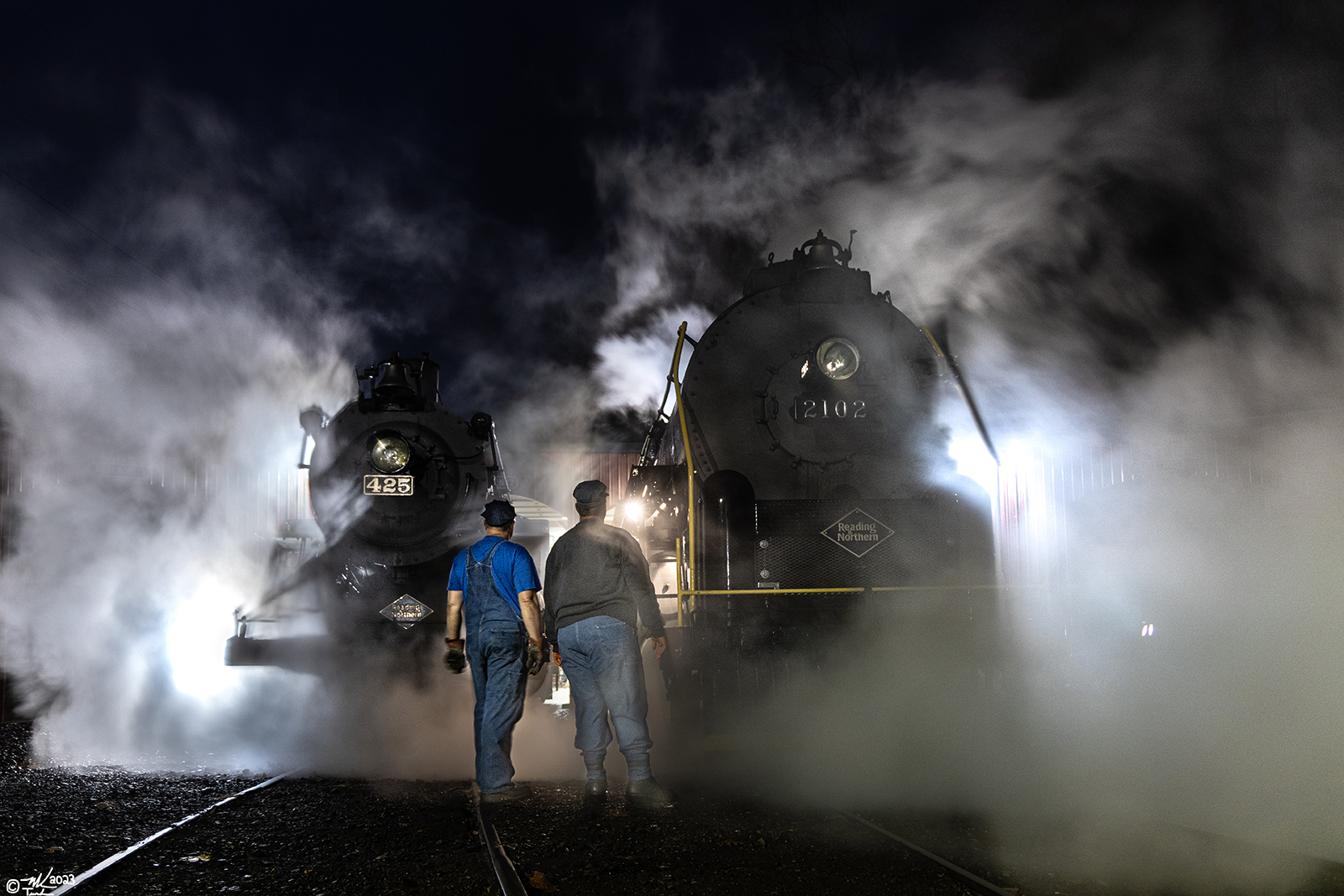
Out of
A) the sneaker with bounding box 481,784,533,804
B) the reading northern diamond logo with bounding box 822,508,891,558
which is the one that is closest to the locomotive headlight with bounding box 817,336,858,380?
the reading northern diamond logo with bounding box 822,508,891,558

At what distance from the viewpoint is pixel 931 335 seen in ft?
19.5

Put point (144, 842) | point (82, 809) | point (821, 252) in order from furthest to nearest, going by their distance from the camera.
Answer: point (821, 252)
point (82, 809)
point (144, 842)

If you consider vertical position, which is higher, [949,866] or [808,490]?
[808,490]

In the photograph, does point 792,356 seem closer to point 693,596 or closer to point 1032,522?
point 693,596

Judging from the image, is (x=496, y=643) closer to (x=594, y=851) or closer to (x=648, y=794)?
(x=648, y=794)

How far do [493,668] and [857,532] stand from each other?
99.4 inches

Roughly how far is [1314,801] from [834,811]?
94.2 inches

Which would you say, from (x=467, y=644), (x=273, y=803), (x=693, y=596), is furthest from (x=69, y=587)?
(x=693, y=596)

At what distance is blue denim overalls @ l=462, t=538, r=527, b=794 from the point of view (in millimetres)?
4340

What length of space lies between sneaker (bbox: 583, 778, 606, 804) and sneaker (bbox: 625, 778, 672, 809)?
5.0 inches

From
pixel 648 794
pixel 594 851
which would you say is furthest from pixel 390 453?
pixel 594 851

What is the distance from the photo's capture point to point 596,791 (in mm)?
4211

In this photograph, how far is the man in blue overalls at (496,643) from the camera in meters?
4.34

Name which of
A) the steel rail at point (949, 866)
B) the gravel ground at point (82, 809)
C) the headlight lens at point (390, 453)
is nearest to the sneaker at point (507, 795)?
the gravel ground at point (82, 809)
